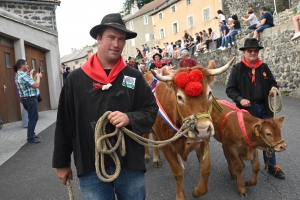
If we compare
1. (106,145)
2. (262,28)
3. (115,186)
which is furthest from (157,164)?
(262,28)

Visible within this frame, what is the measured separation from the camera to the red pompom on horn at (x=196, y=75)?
3.33 meters

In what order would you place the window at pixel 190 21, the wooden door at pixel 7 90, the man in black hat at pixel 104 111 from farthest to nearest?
the window at pixel 190 21, the wooden door at pixel 7 90, the man in black hat at pixel 104 111

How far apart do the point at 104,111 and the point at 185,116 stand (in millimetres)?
1348

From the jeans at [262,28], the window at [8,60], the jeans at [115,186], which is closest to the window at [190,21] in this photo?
the jeans at [262,28]

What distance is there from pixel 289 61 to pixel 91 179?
1108cm

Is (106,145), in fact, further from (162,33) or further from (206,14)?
(162,33)

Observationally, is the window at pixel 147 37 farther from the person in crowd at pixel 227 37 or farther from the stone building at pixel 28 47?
the stone building at pixel 28 47

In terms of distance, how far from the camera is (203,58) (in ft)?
65.4

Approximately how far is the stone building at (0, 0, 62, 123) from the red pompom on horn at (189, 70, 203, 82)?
28.8 ft

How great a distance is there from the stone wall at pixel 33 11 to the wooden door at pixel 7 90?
→ 4.41 meters

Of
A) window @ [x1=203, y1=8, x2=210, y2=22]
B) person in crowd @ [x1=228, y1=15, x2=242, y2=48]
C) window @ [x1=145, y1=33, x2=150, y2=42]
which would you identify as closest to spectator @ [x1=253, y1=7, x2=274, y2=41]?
person in crowd @ [x1=228, y1=15, x2=242, y2=48]

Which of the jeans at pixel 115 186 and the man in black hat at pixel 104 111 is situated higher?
the man in black hat at pixel 104 111

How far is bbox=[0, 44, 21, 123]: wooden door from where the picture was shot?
33.9ft

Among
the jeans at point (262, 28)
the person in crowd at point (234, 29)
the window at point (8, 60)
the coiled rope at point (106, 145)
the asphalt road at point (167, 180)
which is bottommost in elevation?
the asphalt road at point (167, 180)
